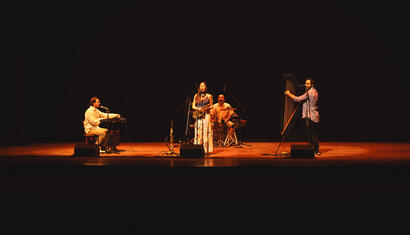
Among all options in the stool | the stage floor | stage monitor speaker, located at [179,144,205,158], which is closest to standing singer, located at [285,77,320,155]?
the stage floor

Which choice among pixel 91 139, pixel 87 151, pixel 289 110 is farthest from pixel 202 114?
pixel 91 139

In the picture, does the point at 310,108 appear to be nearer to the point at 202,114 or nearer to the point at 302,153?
the point at 302,153

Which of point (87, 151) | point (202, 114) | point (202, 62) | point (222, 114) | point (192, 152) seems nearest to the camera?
point (192, 152)

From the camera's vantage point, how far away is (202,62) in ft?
33.3

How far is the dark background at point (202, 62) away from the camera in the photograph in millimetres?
9688

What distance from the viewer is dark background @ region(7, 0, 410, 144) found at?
9.69 metres

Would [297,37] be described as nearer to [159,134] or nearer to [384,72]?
[384,72]

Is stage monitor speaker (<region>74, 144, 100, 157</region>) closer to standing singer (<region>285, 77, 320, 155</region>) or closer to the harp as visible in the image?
the harp

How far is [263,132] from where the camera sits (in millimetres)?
10359

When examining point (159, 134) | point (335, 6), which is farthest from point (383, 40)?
point (159, 134)

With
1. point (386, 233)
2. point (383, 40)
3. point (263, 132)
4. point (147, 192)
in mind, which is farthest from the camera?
point (263, 132)

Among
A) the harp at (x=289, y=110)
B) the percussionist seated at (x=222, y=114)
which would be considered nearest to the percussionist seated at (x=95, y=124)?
the percussionist seated at (x=222, y=114)

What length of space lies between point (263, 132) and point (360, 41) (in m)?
3.08

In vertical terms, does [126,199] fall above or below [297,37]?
below
